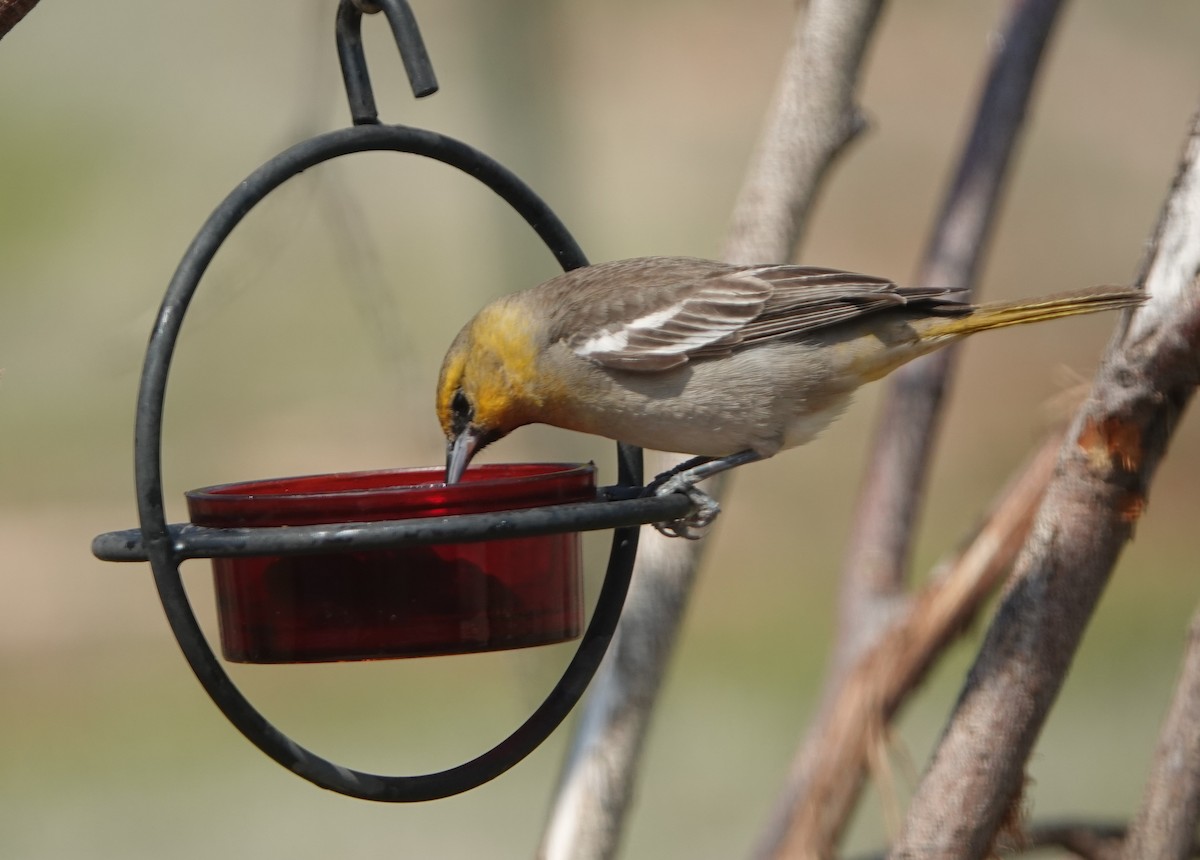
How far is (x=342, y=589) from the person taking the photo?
10.1 feet

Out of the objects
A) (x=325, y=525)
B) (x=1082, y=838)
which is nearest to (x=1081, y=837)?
(x=1082, y=838)

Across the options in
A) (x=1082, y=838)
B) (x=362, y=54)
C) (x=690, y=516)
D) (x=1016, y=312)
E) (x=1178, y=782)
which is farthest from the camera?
(x=1082, y=838)

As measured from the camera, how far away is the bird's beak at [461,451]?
147 inches

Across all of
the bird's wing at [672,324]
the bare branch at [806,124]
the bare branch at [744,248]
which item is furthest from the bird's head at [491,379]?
the bare branch at [806,124]

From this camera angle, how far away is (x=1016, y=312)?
408 cm

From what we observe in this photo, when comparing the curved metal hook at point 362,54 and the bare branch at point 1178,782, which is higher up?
the curved metal hook at point 362,54

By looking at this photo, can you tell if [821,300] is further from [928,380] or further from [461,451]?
[461,451]

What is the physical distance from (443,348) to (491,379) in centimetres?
943

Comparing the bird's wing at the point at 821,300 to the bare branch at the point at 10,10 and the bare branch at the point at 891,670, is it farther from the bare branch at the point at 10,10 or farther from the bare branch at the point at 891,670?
the bare branch at the point at 10,10

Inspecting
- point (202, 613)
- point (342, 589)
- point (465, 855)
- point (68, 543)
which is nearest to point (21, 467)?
point (68, 543)

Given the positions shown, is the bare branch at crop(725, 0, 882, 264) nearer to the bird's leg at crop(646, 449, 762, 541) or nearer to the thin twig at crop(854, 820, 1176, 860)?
the bird's leg at crop(646, 449, 762, 541)

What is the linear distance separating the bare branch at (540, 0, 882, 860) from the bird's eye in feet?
2.42

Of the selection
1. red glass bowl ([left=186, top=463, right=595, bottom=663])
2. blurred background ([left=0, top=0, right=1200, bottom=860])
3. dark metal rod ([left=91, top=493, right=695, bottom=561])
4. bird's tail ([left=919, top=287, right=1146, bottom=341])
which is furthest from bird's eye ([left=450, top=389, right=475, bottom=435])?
bird's tail ([left=919, top=287, right=1146, bottom=341])

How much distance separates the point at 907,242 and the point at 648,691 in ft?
41.3
